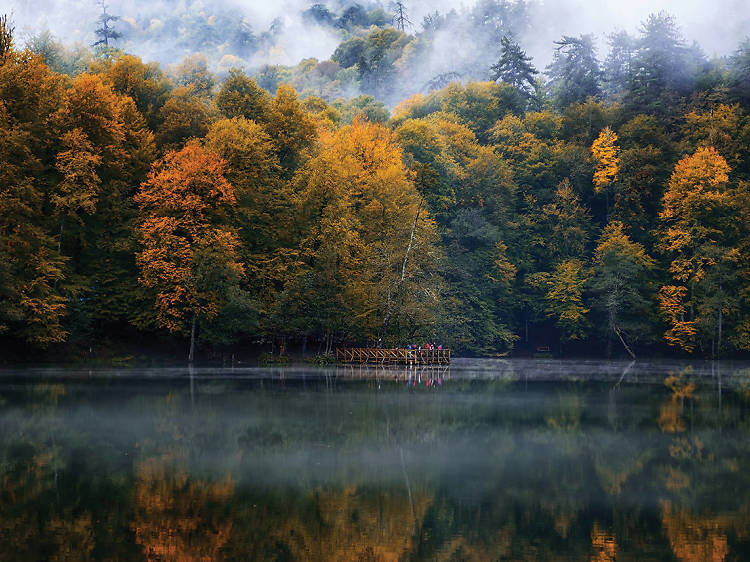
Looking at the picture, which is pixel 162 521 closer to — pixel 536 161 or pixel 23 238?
pixel 23 238

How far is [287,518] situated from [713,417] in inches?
694

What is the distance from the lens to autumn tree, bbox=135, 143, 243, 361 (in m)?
55.1

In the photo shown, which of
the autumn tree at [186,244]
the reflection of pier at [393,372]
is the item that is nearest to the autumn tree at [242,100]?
the autumn tree at [186,244]

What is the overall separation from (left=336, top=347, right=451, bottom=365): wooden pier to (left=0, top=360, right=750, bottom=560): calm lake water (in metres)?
24.2

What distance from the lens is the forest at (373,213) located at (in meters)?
53.7

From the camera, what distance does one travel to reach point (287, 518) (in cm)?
1280

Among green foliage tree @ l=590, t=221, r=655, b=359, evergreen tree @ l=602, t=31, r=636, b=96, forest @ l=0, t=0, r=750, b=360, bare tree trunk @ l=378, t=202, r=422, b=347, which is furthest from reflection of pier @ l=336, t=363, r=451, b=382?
evergreen tree @ l=602, t=31, r=636, b=96

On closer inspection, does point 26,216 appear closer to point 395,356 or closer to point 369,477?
point 395,356

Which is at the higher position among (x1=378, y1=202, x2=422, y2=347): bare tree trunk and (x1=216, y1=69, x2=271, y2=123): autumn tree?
(x1=216, y1=69, x2=271, y2=123): autumn tree

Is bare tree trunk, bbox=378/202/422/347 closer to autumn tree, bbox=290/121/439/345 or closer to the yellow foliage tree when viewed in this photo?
autumn tree, bbox=290/121/439/345

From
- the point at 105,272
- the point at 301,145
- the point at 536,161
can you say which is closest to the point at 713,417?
the point at 105,272

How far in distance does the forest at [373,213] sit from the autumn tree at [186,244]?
0.16 metres

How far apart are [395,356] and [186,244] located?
619 inches

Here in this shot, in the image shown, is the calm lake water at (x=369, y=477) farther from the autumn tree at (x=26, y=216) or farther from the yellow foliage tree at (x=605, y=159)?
the yellow foliage tree at (x=605, y=159)
